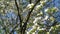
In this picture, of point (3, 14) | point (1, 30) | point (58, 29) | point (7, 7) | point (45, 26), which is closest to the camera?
point (58, 29)

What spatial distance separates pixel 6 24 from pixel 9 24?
23 centimetres

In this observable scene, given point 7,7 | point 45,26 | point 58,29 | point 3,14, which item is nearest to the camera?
point 58,29

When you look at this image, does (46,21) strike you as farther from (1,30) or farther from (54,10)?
(1,30)

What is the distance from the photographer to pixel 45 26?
6480 millimetres

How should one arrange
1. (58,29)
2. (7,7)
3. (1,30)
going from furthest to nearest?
(1,30), (7,7), (58,29)

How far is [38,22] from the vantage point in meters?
6.75

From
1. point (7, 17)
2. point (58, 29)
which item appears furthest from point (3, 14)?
point (58, 29)

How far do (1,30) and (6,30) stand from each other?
2.47ft

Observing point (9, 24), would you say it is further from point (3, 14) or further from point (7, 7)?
point (7, 7)

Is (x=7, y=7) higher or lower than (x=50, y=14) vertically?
lower

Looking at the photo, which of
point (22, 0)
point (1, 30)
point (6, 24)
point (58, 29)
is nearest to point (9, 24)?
point (6, 24)

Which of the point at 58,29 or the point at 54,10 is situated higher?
the point at 54,10

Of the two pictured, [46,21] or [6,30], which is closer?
[46,21]

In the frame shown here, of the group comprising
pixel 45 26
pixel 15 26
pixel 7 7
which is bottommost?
pixel 15 26
